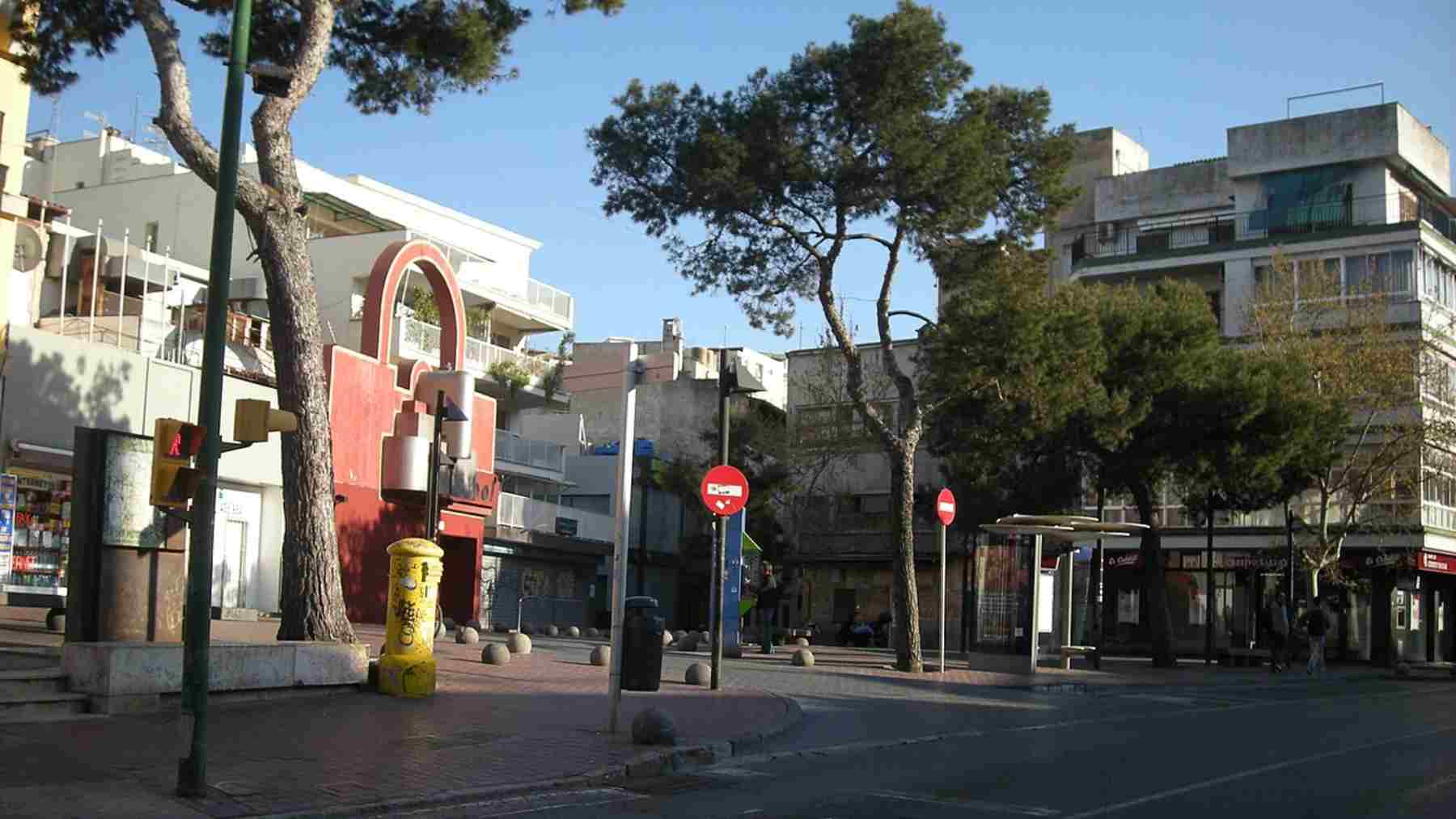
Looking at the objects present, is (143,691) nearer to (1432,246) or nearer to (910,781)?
(910,781)

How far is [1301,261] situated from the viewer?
4672 cm

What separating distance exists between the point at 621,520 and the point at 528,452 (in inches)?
1329

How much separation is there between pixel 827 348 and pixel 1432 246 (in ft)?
69.0

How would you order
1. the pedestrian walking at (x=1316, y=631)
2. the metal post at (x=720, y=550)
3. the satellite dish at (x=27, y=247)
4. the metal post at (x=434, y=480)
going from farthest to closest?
the pedestrian walking at (x=1316, y=631), the satellite dish at (x=27, y=247), the metal post at (x=434, y=480), the metal post at (x=720, y=550)

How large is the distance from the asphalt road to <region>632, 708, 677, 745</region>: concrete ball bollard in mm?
614

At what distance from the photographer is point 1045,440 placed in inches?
1362

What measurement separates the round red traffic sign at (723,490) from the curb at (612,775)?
113 inches

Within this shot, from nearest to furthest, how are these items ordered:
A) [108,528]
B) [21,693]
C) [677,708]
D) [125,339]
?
[21,693], [108,528], [677,708], [125,339]

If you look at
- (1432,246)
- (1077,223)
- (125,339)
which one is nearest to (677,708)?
(125,339)

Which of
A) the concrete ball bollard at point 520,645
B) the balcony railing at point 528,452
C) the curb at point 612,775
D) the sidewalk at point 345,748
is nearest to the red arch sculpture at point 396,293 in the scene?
the balcony railing at point 528,452

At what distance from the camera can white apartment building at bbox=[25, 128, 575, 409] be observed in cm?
3606

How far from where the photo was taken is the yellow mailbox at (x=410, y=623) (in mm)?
15531

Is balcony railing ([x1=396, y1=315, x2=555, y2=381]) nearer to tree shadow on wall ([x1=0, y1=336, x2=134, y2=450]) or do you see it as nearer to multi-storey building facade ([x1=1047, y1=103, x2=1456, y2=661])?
tree shadow on wall ([x1=0, y1=336, x2=134, y2=450])

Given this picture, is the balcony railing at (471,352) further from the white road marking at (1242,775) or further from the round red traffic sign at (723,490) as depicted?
the white road marking at (1242,775)
